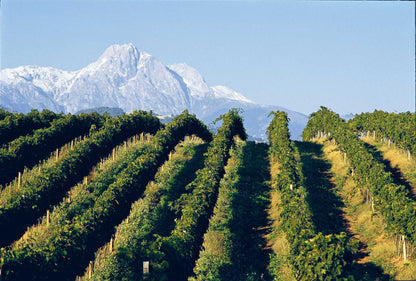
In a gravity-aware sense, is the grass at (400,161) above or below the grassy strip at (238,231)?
above

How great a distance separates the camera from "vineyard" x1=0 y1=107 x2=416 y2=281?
100 ft

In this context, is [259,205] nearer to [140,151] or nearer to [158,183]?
[158,183]

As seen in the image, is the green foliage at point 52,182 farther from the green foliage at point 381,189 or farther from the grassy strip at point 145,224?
the green foliage at point 381,189

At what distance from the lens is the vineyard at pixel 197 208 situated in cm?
3062

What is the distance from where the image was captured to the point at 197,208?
126 feet

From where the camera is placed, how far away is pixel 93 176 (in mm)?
52250

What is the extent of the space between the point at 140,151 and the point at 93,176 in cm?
1004

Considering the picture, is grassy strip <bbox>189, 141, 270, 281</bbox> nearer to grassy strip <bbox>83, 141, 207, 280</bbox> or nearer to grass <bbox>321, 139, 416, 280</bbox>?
grassy strip <bbox>83, 141, 207, 280</bbox>

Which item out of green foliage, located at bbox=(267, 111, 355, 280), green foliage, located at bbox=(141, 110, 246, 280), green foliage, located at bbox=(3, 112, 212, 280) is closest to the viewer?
green foliage, located at bbox=(3, 112, 212, 280)

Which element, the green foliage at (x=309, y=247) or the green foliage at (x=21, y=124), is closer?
the green foliage at (x=309, y=247)

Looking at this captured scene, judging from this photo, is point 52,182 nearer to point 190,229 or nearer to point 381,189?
point 190,229

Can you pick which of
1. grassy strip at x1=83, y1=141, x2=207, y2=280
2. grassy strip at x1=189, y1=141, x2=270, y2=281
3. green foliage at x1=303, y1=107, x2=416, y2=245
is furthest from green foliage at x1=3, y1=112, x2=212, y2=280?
green foliage at x1=303, y1=107, x2=416, y2=245

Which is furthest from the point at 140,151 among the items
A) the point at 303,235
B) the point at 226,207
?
the point at 303,235

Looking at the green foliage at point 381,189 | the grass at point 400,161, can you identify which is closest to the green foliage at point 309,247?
the green foliage at point 381,189
